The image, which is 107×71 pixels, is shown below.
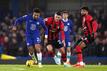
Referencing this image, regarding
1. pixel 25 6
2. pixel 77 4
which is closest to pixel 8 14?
pixel 25 6

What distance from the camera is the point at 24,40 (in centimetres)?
2803

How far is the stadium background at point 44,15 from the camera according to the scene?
27312 millimetres

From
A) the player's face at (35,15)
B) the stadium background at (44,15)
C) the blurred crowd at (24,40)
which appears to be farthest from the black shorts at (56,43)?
the blurred crowd at (24,40)

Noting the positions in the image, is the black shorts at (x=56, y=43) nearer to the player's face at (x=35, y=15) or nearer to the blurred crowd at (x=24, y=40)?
the player's face at (x=35, y=15)

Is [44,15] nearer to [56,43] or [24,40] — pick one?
[24,40]

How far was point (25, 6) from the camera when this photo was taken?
101 ft

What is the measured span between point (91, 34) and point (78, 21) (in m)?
9.57

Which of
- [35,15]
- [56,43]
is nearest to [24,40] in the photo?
[56,43]

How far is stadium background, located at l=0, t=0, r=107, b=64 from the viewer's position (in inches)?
1075

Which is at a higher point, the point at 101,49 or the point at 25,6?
the point at 25,6

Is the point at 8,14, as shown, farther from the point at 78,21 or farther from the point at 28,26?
the point at 28,26

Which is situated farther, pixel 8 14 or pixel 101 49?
pixel 8 14

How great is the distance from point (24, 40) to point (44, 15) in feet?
7.91

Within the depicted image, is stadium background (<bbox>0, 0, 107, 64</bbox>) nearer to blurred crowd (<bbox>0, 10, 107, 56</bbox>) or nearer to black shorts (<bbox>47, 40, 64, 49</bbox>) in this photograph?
blurred crowd (<bbox>0, 10, 107, 56</bbox>)
